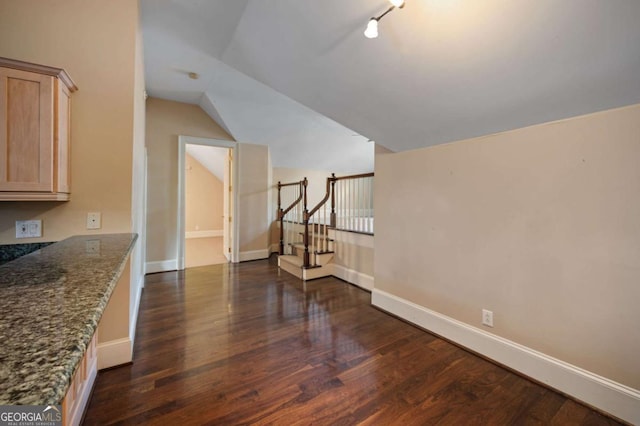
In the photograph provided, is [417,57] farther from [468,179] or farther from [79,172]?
[79,172]

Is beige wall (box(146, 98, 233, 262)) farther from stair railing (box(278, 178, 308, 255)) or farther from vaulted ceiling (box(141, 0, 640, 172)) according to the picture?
stair railing (box(278, 178, 308, 255))

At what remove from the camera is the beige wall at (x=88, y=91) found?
5.57 ft

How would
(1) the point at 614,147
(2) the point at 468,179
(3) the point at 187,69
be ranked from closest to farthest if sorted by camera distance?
(1) the point at 614,147 → (2) the point at 468,179 → (3) the point at 187,69

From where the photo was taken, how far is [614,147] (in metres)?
1.49

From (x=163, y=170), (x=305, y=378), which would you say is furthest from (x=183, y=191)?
(x=305, y=378)

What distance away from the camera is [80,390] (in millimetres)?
1449

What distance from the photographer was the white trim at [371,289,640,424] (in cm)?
147

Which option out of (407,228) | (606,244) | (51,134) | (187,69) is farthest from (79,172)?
(606,244)

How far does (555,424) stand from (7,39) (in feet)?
13.1

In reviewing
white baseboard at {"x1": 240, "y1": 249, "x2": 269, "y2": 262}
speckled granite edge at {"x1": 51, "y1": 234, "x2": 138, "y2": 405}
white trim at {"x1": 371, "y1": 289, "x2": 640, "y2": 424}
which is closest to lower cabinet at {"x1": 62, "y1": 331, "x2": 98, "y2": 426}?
speckled granite edge at {"x1": 51, "y1": 234, "x2": 138, "y2": 405}

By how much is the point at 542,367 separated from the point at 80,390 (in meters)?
2.84

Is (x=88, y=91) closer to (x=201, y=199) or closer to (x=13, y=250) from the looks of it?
(x=13, y=250)

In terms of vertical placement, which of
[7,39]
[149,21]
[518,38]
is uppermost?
[149,21]

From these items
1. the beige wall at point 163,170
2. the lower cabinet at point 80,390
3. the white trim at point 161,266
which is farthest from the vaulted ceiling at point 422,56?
the white trim at point 161,266
